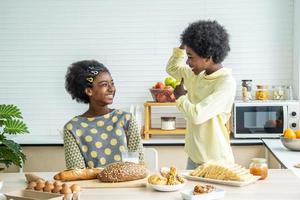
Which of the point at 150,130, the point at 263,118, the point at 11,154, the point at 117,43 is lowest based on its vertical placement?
the point at 11,154

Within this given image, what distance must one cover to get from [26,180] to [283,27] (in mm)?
3004

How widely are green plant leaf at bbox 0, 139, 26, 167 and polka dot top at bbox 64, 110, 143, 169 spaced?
5.00ft

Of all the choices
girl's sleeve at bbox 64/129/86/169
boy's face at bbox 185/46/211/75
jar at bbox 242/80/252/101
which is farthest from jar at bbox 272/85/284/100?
girl's sleeve at bbox 64/129/86/169

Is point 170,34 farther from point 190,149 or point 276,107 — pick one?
point 190,149

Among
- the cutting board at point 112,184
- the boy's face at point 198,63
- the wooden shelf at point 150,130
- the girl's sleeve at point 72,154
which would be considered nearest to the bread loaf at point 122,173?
the cutting board at point 112,184

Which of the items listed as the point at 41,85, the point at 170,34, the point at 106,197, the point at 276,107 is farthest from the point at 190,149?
the point at 41,85

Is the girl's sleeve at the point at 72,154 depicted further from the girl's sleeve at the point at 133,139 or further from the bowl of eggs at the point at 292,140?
the bowl of eggs at the point at 292,140

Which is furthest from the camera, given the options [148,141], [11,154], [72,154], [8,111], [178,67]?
[148,141]

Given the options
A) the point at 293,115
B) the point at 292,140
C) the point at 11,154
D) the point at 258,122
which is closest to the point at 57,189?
the point at 292,140

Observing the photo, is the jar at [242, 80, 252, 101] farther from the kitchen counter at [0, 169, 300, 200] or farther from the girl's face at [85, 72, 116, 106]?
the kitchen counter at [0, 169, 300, 200]

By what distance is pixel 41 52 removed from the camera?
15.7 feet

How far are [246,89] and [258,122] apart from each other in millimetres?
351

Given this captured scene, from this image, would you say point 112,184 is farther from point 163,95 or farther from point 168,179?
point 163,95

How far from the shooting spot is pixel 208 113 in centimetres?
267
